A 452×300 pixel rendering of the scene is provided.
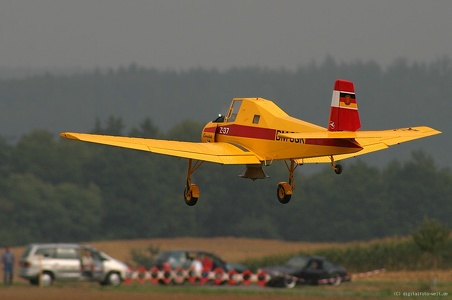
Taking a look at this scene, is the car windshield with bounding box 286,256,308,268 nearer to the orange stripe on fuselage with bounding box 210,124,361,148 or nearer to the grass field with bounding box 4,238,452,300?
the grass field with bounding box 4,238,452,300

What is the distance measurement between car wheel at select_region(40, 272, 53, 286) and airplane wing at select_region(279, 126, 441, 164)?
75.4 feet

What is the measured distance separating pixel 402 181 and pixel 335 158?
106860mm

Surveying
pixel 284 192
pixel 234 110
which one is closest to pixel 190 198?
pixel 284 192

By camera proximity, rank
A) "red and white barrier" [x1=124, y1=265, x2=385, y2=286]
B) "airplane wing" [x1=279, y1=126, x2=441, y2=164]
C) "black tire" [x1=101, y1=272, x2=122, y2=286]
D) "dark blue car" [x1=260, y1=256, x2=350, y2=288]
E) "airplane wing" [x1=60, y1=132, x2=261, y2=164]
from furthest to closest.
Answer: "dark blue car" [x1=260, y1=256, x2=350, y2=288] < "red and white barrier" [x1=124, y1=265, x2=385, y2=286] < "black tire" [x1=101, y1=272, x2=122, y2=286] < "airplane wing" [x1=60, y1=132, x2=261, y2=164] < "airplane wing" [x1=279, y1=126, x2=441, y2=164]

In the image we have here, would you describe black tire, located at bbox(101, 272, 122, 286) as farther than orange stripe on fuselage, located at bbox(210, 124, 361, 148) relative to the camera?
Yes

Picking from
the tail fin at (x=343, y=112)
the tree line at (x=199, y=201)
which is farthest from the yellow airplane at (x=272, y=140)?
the tree line at (x=199, y=201)

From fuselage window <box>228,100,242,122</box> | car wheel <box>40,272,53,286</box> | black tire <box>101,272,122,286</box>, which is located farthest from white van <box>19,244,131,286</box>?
fuselage window <box>228,100,242,122</box>

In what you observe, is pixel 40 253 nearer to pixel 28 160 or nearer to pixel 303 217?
pixel 303 217

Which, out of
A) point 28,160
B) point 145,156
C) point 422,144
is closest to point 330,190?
point 145,156

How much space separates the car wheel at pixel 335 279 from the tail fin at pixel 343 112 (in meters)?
27.2

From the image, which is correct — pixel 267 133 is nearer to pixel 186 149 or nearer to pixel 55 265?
pixel 186 149

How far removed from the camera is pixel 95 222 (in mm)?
126438

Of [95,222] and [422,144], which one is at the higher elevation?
[422,144]

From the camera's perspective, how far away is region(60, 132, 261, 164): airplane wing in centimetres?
2964
